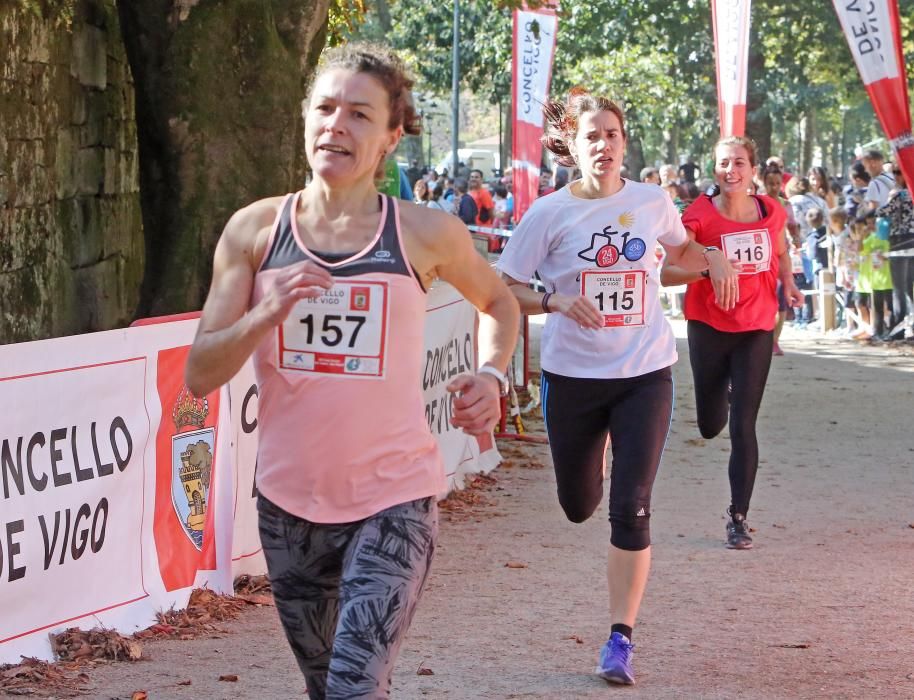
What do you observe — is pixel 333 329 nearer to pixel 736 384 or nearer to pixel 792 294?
pixel 736 384

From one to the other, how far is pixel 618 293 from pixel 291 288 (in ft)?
9.52

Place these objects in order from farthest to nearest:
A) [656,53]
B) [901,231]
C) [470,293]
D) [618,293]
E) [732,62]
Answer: [656,53] → [901,231] → [732,62] → [618,293] → [470,293]

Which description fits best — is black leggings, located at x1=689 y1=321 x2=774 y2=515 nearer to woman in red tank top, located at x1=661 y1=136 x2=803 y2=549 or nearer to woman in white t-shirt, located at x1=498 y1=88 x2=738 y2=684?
woman in red tank top, located at x1=661 y1=136 x2=803 y2=549

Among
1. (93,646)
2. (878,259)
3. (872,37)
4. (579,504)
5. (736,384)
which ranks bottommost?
(93,646)

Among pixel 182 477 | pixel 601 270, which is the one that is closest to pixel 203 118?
pixel 182 477

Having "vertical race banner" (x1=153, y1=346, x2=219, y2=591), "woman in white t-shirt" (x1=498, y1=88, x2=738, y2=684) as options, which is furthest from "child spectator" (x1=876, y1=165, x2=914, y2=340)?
"vertical race banner" (x1=153, y1=346, x2=219, y2=591)

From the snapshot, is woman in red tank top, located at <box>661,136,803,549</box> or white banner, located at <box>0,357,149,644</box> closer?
white banner, located at <box>0,357,149,644</box>

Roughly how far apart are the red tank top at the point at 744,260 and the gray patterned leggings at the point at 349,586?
4.39 m

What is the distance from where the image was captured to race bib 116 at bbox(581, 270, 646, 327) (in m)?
5.89

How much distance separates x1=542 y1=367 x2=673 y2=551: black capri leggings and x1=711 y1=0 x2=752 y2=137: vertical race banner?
9.06 m

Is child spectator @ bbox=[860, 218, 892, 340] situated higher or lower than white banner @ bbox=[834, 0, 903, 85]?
lower

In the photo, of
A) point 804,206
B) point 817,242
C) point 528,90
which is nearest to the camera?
point 528,90

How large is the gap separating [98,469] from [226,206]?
9.09 feet

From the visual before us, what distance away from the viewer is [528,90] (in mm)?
18719
